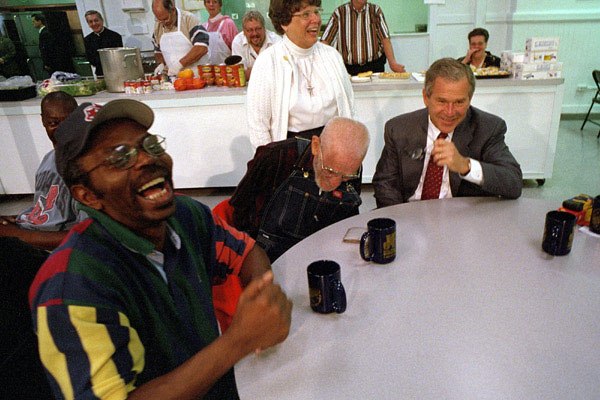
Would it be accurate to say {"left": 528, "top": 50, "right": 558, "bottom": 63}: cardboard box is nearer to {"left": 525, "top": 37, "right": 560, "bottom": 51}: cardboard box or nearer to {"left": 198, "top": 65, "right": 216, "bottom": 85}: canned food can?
{"left": 525, "top": 37, "right": 560, "bottom": 51}: cardboard box

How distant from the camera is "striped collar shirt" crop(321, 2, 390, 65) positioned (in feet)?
13.9

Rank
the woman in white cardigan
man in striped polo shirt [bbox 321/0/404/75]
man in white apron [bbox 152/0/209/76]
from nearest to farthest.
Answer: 1. the woman in white cardigan
2. man in white apron [bbox 152/0/209/76]
3. man in striped polo shirt [bbox 321/0/404/75]

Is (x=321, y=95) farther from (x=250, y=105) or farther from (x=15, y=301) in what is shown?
(x=15, y=301)

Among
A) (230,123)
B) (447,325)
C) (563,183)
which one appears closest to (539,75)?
(563,183)

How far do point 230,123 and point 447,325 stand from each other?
9.76 feet

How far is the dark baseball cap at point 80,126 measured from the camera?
2.74 ft

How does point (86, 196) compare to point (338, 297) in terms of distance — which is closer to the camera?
point (86, 196)

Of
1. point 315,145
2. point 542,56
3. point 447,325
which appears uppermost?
point 542,56

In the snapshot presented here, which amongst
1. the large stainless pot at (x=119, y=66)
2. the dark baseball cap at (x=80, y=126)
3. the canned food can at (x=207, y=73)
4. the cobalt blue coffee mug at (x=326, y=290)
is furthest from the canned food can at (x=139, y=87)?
the cobalt blue coffee mug at (x=326, y=290)

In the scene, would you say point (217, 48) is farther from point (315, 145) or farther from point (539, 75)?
point (315, 145)

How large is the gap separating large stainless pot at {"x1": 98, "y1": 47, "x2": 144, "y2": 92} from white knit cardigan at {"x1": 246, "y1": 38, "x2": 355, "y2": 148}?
184 centimetres

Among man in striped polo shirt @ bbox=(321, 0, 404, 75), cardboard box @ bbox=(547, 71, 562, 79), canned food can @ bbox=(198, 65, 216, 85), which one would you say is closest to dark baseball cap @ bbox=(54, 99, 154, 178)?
canned food can @ bbox=(198, 65, 216, 85)

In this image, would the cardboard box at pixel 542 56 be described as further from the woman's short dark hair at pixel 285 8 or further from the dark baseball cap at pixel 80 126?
the dark baseball cap at pixel 80 126

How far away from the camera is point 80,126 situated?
0.85 metres
